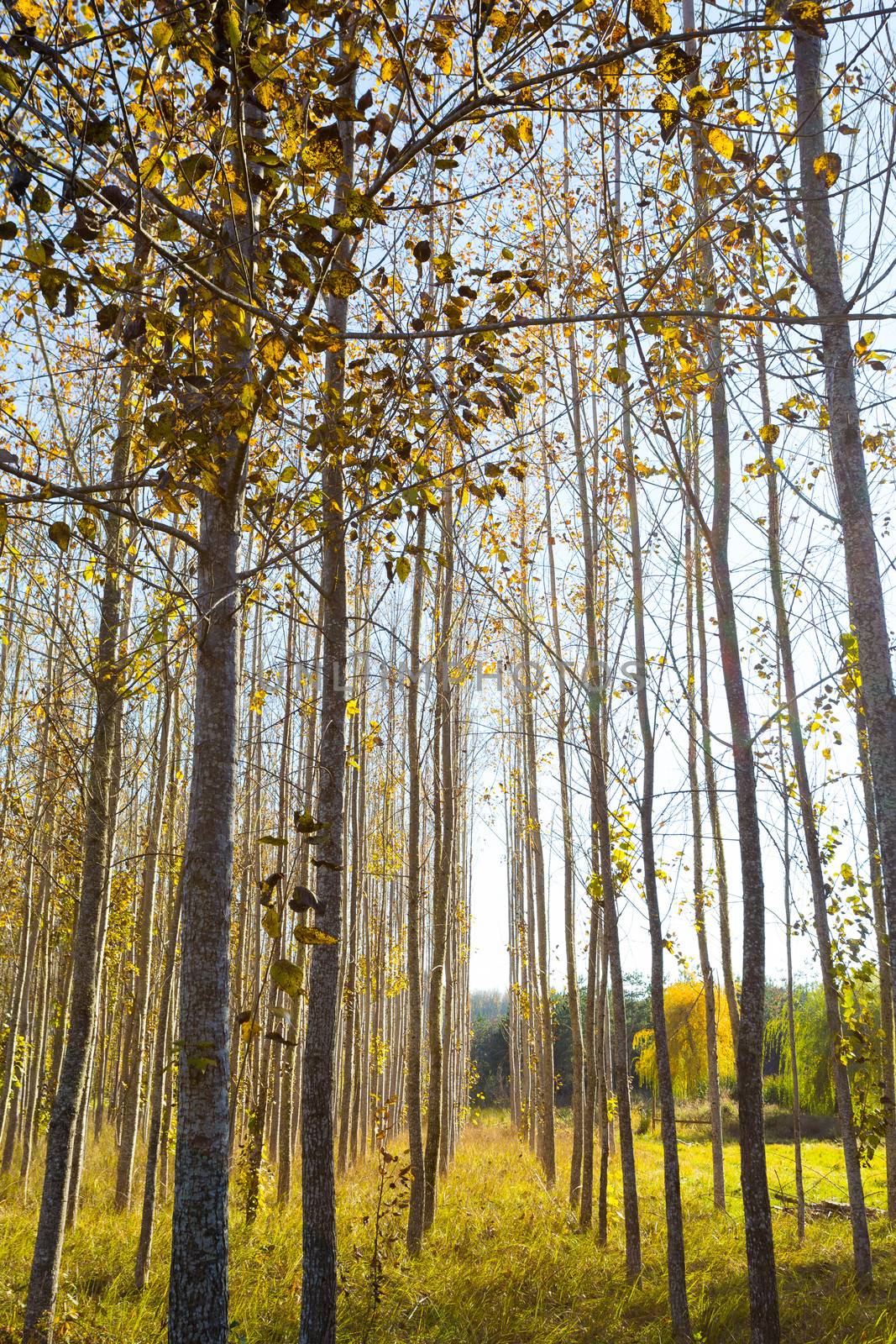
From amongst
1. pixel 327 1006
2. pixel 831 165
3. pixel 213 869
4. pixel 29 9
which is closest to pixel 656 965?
pixel 327 1006

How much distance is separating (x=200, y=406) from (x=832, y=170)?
2.48 meters

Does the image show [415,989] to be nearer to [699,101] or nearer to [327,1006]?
[327,1006]

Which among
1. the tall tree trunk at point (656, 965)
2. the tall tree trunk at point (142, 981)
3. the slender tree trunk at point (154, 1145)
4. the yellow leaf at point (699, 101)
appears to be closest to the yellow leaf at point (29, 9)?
the yellow leaf at point (699, 101)

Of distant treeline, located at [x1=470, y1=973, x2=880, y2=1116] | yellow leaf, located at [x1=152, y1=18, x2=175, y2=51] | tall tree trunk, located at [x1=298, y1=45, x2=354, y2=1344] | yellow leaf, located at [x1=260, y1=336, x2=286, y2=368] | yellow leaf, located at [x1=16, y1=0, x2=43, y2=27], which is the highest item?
yellow leaf, located at [x1=16, y1=0, x2=43, y2=27]

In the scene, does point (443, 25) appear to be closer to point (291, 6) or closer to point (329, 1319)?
point (291, 6)

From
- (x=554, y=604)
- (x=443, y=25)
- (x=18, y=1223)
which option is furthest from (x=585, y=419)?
(x=18, y=1223)

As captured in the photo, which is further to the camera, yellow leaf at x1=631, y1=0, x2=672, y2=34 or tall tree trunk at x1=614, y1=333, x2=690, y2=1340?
tall tree trunk at x1=614, y1=333, x2=690, y2=1340

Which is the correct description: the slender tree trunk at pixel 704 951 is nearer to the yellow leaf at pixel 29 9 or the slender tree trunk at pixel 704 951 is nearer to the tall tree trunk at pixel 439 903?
the tall tree trunk at pixel 439 903

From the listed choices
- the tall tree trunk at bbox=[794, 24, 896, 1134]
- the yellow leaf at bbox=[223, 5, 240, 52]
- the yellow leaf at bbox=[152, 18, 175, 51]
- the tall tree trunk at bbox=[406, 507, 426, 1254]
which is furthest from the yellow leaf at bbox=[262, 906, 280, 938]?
the tall tree trunk at bbox=[406, 507, 426, 1254]

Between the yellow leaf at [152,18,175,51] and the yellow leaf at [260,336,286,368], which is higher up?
the yellow leaf at [152,18,175,51]

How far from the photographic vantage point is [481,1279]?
6203 mm

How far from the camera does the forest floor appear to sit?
5.24 meters

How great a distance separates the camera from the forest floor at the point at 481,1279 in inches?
206

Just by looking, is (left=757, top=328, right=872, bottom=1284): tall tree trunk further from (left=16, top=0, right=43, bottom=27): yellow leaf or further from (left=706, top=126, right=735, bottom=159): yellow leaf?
(left=16, top=0, right=43, bottom=27): yellow leaf
